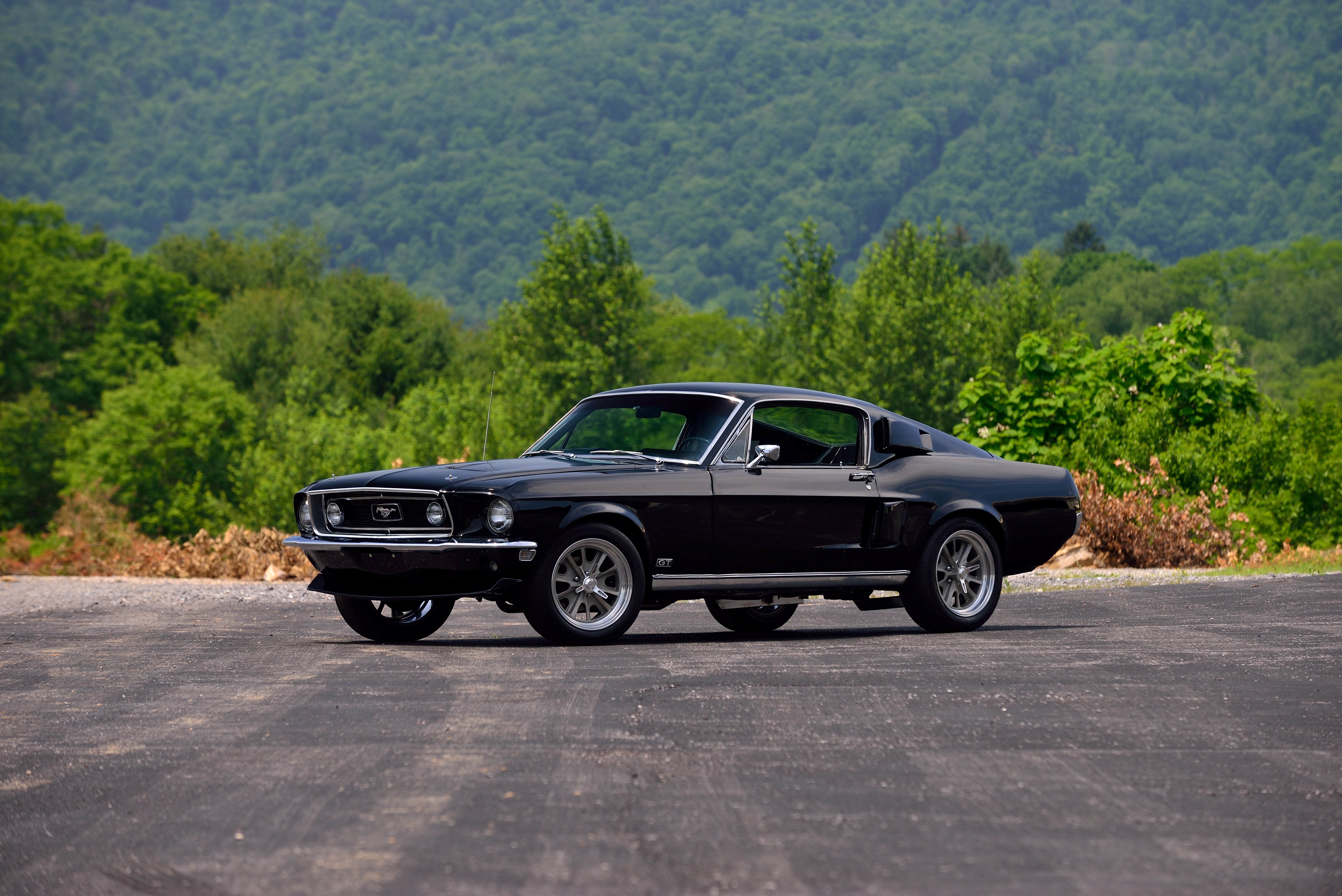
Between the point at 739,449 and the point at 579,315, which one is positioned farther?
the point at 579,315

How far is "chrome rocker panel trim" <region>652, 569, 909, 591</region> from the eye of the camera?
9.74 m

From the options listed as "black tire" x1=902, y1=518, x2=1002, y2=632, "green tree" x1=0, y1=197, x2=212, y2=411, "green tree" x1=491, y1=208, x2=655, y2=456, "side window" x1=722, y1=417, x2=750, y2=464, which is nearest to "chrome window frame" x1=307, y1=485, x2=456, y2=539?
"side window" x1=722, y1=417, x2=750, y2=464

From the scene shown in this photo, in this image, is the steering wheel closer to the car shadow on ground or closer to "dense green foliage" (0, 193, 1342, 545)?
the car shadow on ground

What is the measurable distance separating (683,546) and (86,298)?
66.5 meters

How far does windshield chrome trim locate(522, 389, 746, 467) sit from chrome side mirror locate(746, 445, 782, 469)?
26 cm

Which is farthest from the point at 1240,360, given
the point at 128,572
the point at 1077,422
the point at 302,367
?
the point at 128,572

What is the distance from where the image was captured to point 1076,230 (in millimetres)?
133000

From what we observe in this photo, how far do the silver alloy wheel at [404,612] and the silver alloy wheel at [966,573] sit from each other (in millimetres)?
3562

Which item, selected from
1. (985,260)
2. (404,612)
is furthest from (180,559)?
(985,260)

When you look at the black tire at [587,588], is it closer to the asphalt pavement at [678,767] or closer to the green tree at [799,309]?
the asphalt pavement at [678,767]

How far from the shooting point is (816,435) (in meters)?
10.9

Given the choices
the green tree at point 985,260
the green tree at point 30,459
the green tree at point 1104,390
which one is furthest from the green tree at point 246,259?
the green tree at point 1104,390

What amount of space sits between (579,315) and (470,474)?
184 ft

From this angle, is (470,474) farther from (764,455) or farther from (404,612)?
(764,455)
